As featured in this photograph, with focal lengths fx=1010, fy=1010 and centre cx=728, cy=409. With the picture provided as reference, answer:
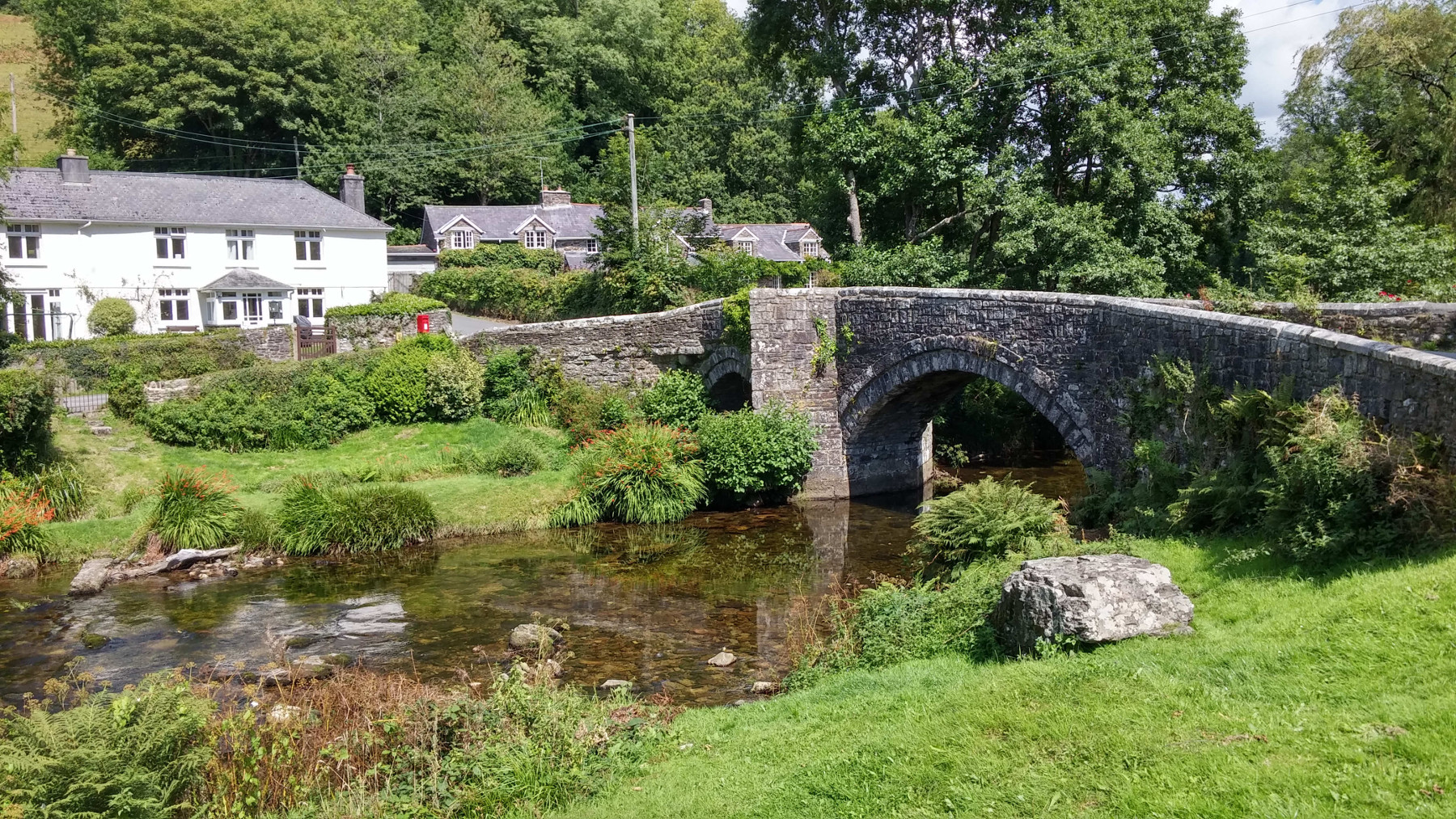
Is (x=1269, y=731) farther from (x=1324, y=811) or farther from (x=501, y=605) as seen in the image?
(x=501, y=605)

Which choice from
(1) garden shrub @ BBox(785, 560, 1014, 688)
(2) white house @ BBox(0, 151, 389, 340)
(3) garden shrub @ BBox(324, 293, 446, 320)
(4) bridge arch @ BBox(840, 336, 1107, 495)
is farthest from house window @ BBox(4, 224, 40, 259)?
(1) garden shrub @ BBox(785, 560, 1014, 688)

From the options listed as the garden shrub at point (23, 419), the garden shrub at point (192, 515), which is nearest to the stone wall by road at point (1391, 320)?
the garden shrub at point (192, 515)

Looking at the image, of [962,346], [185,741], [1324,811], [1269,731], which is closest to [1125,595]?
[1269,731]

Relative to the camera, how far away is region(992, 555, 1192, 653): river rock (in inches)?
299

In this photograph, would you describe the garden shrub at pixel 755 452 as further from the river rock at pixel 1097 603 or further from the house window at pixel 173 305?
the house window at pixel 173 305

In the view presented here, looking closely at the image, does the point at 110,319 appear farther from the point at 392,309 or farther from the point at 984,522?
the point at 984,522

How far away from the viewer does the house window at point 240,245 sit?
37219 mm

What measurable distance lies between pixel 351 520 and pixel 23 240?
83.0 feet

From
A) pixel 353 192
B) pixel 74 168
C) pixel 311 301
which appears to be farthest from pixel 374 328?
pixel 353 192

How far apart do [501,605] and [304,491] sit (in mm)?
5594

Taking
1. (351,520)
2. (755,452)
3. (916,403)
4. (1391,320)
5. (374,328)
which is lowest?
(351,520)

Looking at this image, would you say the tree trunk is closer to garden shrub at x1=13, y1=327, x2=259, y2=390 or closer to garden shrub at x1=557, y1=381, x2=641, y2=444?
garden shrub at x1=557, y1=381, x2=641, y2=444

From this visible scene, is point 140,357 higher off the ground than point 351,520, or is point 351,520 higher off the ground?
point 140,357

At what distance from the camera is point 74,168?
1393 inches
